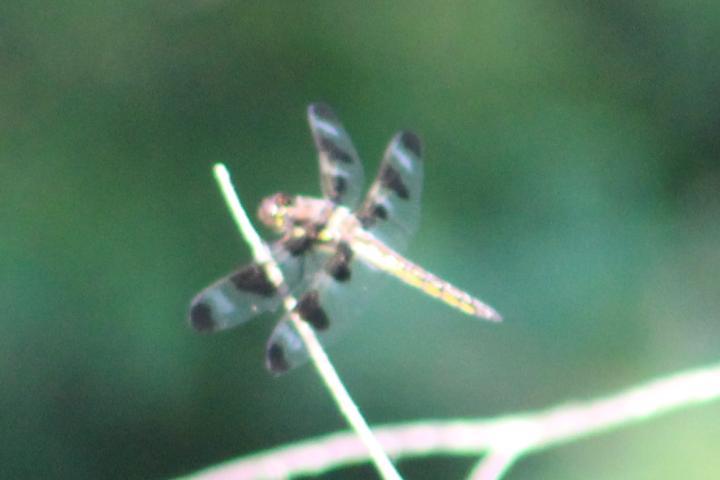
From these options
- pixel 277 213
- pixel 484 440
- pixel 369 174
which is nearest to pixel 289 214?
pixel 277 213

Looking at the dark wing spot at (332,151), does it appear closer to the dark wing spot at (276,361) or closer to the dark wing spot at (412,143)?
the dark wing spot at (412,143)

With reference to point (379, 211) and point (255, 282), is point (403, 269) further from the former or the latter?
point (255, 282)

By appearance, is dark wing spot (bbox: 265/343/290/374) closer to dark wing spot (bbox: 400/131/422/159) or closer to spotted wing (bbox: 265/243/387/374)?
spotted wing (bbox: 265/243/387/374)

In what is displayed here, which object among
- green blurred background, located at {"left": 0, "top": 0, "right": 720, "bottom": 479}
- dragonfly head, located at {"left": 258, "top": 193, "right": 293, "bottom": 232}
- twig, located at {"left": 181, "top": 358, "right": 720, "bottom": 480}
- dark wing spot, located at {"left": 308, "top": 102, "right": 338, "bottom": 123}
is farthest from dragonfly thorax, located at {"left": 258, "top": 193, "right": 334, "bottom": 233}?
green blurred background, located at {"left": 0, "top": 0, "right": 720, "bottom": 479}

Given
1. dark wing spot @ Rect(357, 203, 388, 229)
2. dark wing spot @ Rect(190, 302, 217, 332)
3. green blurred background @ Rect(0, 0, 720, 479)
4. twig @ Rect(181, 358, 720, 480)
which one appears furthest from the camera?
green blurred background @ Rect(0, 0, 720, 479)

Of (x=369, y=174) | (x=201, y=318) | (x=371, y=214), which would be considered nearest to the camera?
(x=201, y=318)

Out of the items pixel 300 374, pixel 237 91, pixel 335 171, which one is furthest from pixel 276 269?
pixel 237 91

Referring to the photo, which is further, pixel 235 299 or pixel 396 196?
pixel 396 196
